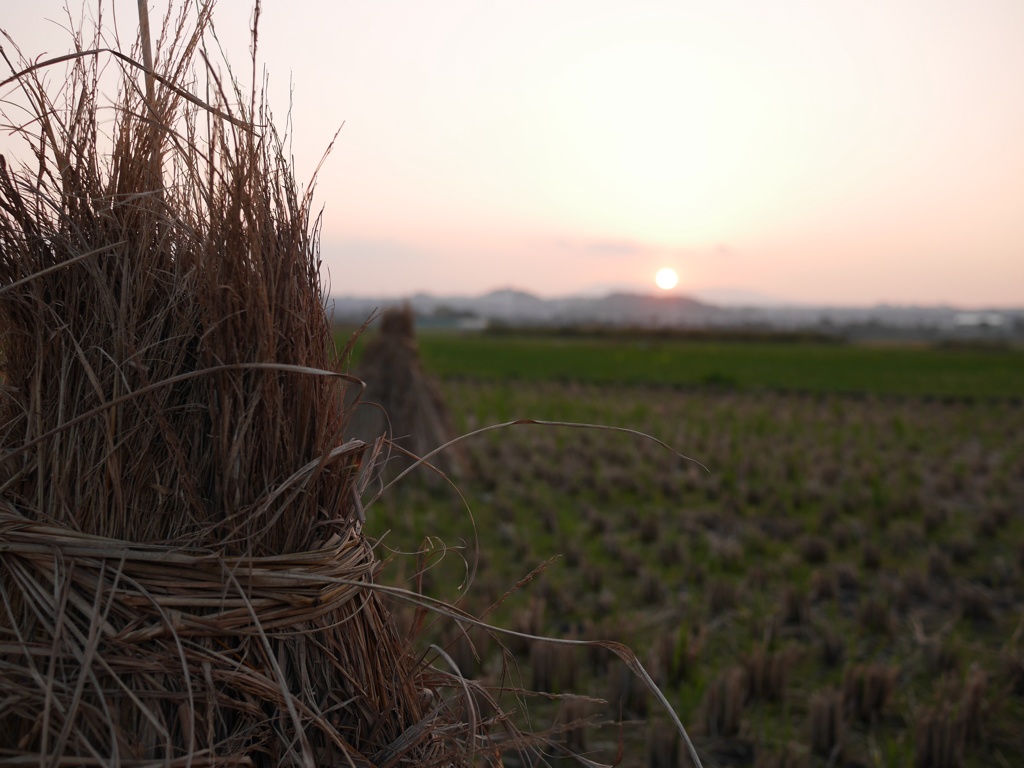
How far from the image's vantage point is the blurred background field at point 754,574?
4.25 meters

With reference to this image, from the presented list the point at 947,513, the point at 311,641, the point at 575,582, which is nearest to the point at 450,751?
the point at 311,641

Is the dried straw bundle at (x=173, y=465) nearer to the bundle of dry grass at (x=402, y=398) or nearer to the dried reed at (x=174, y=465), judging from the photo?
the dried reed at (x=174, y=465)

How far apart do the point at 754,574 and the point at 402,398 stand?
5045mm

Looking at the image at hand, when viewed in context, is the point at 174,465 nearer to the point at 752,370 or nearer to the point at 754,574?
the point at 754,574

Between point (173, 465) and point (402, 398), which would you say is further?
point (402, 398)

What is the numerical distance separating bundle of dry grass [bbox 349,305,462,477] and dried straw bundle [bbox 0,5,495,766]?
8014 mm

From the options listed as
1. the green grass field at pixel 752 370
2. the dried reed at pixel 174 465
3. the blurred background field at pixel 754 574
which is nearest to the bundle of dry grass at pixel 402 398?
Result: the blurred background field at pixel 754 574

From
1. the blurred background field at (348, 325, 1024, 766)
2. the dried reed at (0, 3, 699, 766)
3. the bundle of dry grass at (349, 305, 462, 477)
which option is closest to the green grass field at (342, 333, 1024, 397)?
the blurred background field at (348, 325, 1024, 766)

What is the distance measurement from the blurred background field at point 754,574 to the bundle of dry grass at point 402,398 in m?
0.52

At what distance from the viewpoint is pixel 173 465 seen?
49.8 inches

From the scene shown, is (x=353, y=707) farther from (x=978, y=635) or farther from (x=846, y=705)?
(x=978, y=635)

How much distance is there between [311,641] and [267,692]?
113mm

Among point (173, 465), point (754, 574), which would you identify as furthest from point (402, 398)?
point (173, 465)

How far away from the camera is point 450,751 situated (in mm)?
1416
